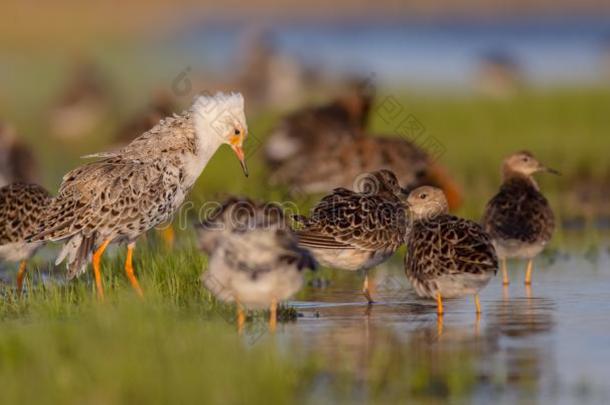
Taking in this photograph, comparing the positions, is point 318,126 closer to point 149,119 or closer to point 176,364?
point 149,119

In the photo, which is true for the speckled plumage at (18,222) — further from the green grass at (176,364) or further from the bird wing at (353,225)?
the bird wing at (353,225)

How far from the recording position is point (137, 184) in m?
12.2

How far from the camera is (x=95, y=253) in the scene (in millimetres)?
12508

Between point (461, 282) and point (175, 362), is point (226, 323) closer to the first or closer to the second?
point (461, 282)

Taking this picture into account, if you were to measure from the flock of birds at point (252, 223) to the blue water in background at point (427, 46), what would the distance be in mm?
27086

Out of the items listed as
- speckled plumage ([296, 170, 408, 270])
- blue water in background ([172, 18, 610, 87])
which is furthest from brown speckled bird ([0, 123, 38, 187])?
blue water in background ([172, 18, 610, 87])

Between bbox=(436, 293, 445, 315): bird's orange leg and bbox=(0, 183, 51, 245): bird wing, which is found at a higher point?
bbox=(0, 183, 51, 245): bird wing

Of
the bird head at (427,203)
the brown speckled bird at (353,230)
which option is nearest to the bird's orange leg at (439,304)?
the brown speckled bird at (353,230)

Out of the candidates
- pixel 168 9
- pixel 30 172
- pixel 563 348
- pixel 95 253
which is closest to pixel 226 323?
pixel 95 253

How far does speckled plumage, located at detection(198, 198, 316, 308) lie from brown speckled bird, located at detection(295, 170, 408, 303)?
138 cm

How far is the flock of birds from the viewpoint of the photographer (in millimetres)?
10773

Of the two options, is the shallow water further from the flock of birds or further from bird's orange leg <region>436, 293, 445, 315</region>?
the flock of birds

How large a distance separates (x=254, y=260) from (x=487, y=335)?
74.6 inches

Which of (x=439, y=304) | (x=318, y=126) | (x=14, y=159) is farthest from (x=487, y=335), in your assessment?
(x=318, y=126)
